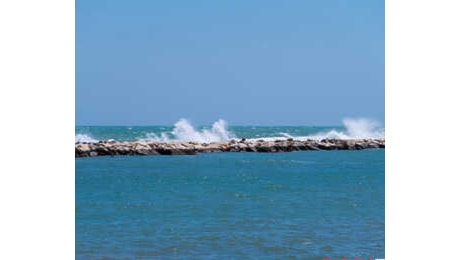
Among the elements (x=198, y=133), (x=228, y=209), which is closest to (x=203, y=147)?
(x=198, y=133)

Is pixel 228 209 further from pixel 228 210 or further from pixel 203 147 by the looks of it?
pixel 203 147

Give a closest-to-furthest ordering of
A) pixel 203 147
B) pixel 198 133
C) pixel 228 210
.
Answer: pixel 228 210 < pixel 203 147 < pixel 198 133

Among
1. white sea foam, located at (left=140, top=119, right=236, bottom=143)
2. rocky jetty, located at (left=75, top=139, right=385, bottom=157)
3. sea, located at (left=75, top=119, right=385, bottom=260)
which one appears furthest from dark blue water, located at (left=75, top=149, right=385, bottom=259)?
white sea foam, located at (left=140, top=119, right=236, bottom=143)

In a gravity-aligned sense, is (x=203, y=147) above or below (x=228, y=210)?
above

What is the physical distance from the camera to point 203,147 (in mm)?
21984

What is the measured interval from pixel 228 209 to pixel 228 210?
0.33 feet

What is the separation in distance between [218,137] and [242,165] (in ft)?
39.4

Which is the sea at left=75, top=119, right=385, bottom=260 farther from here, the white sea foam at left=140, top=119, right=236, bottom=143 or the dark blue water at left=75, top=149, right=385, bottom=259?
the white sea foam at left=140, top=119, right=236, bottom=143

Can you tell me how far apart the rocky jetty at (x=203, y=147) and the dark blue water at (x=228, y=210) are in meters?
2.62

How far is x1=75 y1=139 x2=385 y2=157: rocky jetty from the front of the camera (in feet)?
65.8

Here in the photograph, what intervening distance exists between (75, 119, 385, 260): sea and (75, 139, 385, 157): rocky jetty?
4.68 feet
